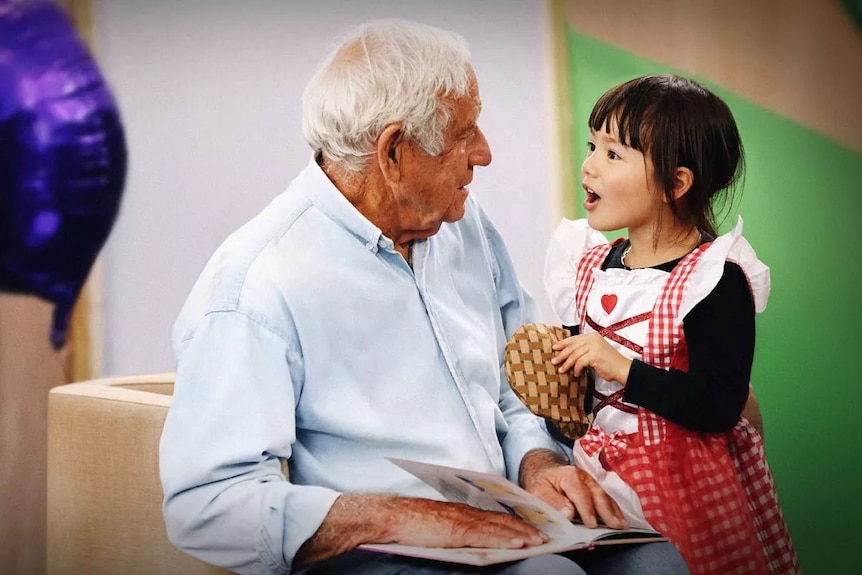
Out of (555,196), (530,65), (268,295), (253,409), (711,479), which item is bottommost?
(711,479)

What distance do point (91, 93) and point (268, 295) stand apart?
39.7 inches

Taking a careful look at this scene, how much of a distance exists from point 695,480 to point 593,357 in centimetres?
24

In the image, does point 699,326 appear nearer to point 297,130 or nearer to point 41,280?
point 297,130

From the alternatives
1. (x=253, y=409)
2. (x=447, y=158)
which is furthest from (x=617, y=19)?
(x=253, y=409)

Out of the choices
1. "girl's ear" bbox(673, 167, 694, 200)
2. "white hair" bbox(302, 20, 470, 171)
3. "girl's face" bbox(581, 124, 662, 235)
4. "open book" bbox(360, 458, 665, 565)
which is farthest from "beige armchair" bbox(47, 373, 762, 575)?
"girl's ear" bbox(673, 167, 694, 200)

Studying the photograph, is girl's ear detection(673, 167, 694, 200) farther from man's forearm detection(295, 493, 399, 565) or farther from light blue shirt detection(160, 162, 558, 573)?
man's forearm detection(295, 493, 399, 565)

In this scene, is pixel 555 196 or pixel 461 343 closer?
pixel 461 343

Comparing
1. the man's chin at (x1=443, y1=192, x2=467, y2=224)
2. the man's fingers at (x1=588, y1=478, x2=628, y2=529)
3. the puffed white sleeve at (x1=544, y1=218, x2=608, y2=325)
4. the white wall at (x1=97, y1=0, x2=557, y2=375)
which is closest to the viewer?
the man's fingers at (x1=588, y1=478, x2=628, y2=529)

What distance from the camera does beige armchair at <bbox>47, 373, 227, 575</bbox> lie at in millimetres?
1437

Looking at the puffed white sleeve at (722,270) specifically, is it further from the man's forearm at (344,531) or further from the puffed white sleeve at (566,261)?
the man's forearm at (344,531)

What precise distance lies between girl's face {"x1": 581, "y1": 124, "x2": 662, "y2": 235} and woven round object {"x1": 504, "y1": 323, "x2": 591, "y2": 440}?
216 mm

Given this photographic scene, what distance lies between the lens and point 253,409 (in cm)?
119

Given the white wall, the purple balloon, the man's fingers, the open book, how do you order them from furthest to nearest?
the white wall < the purple balloon < the man's fingers < the open book

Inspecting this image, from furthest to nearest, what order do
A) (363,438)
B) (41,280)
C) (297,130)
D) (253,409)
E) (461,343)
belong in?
(297,130) < (41,280) < (461,343) < (363,438) < (253,409)
